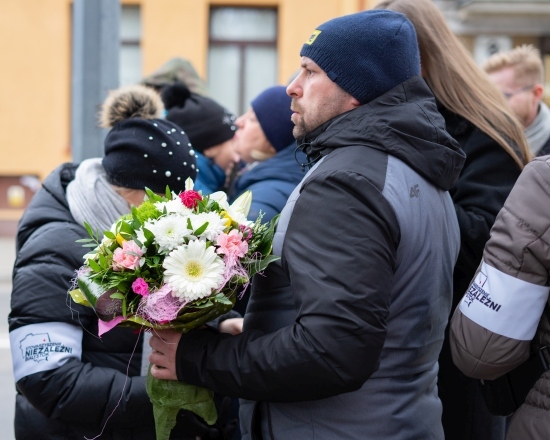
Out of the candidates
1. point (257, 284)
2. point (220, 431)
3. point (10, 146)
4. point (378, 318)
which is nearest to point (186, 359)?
point (257, 284)

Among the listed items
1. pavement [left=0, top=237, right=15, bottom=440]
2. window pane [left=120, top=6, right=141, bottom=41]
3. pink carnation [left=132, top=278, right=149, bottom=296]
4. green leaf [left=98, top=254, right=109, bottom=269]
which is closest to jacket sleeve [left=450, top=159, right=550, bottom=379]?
pink carnation [left=132, top=278, right=149, bottom=296]

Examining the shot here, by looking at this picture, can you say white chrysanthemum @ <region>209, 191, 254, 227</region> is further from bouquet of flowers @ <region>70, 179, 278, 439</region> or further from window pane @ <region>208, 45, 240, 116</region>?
window pane @ <region>208, 45, 240, 116</region>

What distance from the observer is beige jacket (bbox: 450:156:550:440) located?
211 centimetres

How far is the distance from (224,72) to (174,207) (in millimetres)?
13815

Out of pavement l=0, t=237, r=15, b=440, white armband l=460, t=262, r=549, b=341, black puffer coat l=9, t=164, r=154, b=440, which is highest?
white armband l=460, t=262, r=549, b=341

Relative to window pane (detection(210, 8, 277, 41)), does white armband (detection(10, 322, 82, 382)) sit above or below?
below

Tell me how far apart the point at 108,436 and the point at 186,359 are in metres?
0.68

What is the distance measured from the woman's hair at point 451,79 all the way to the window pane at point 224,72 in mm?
12697

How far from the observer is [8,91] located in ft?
49.9

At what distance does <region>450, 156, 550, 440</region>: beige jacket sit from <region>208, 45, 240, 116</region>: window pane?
1371 cm

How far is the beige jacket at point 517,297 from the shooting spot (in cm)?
211

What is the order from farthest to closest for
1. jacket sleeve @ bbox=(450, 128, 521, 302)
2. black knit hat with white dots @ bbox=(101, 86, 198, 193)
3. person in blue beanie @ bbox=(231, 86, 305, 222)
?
person in blue beanie @ bbox=(231, 86, 305, 222), jacket sleeve @ bbox=(450, 128, 521, 302), black knit hat with white dots @ bbox=(101, 86, 198, 193)

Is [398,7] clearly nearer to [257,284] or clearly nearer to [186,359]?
[257,284]

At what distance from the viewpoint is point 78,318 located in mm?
2506
